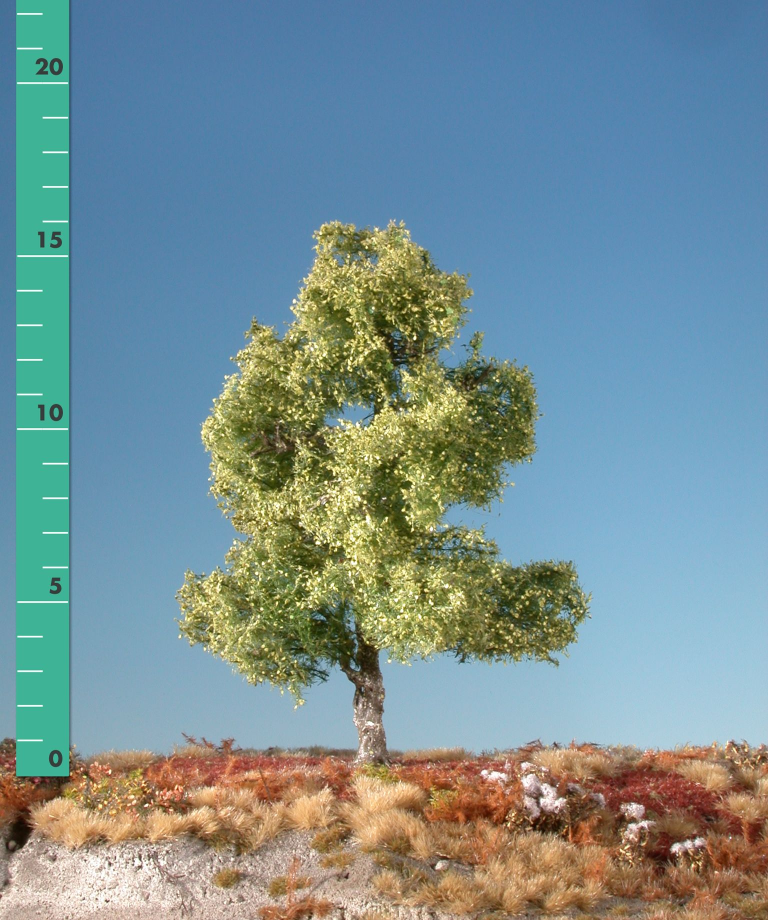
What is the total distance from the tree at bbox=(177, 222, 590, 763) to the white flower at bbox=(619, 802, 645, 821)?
4382 mm

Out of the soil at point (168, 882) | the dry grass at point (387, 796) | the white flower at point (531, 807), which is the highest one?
the dry grass at point (387, 796)

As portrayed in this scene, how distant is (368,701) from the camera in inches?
819

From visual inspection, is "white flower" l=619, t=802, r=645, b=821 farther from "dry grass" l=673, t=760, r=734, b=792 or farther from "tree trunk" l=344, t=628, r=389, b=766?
"tree trunk" l=344, t=628, r=389, b=766

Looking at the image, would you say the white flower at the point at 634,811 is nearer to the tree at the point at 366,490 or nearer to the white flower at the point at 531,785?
the white flower at the point at 531,785

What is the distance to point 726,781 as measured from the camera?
62.4 feet

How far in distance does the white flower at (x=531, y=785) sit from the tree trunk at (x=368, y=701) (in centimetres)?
506

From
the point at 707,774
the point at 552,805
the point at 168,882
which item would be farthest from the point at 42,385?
the point at 707,774

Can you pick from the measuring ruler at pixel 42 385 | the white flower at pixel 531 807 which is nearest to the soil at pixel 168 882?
the measuring ruler at pixel 42 385

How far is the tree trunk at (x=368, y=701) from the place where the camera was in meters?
20.4

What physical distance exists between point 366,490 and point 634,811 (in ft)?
26.1

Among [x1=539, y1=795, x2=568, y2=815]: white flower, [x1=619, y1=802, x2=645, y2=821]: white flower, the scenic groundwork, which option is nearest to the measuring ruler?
the scenic groundwork

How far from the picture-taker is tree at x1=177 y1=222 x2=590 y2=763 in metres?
18.3

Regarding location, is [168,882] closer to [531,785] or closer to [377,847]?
[377,847]

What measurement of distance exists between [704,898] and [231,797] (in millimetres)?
8207
